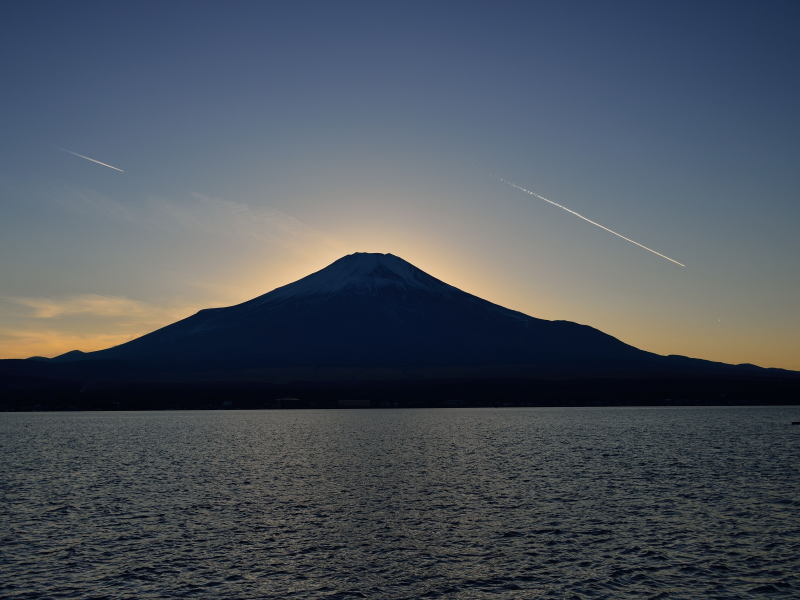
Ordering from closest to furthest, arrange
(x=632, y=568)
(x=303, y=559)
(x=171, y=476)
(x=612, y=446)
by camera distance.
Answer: (x=632, y=568) < (x=303, y=559) < (x=171, y=476) < (x=612, y=446)

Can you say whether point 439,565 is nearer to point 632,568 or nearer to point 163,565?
point 632,568

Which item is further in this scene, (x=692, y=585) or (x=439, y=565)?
(x=439, y=565)

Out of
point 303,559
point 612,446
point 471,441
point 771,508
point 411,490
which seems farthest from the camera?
point 471,441

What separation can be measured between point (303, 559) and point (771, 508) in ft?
138

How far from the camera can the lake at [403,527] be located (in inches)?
1463

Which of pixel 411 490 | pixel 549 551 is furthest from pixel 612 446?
pixel 549 551

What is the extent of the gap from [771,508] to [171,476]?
221ft

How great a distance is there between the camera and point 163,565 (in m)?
41.0

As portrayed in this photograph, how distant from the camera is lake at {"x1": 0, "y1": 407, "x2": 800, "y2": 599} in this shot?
37156 millimetres

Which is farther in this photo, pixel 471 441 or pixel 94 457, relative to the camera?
pixel 471 441

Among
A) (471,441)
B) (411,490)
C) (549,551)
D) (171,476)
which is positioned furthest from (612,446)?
(549,551)

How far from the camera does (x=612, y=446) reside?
5103 inches

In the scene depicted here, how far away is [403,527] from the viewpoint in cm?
5238

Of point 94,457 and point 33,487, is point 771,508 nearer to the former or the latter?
point 33,487
